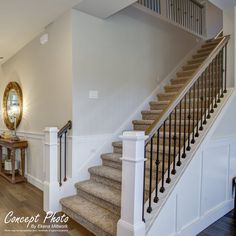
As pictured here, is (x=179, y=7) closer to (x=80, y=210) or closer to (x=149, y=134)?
(x=149, y=134)

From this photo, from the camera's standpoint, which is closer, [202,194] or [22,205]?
[202,194]

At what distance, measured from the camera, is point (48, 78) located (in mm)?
3451

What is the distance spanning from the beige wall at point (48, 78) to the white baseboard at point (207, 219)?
1955 millimetres

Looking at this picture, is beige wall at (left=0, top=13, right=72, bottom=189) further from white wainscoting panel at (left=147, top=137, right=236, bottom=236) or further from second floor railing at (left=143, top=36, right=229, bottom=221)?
white wainscoting panel at (left=147, top=137, right=236, bottom=236)

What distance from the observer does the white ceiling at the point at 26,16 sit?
8.93 ft

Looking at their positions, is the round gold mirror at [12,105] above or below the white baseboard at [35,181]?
above

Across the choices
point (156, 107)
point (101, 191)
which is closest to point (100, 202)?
point (101, 191)

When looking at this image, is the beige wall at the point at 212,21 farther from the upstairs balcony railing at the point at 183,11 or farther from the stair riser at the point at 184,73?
the stair riser at the point at 184,73

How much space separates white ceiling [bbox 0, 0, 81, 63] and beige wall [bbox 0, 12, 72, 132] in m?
0.13

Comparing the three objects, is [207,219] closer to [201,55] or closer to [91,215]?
[91,215]

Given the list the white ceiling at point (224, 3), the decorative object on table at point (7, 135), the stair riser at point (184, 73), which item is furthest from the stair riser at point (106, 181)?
the stair riser at point (184, 73)

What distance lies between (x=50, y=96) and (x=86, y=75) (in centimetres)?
74

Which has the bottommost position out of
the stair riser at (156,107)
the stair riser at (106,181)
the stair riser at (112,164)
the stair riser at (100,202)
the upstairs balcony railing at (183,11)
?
the stair riser at (100,202)

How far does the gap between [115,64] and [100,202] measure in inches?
79.9
